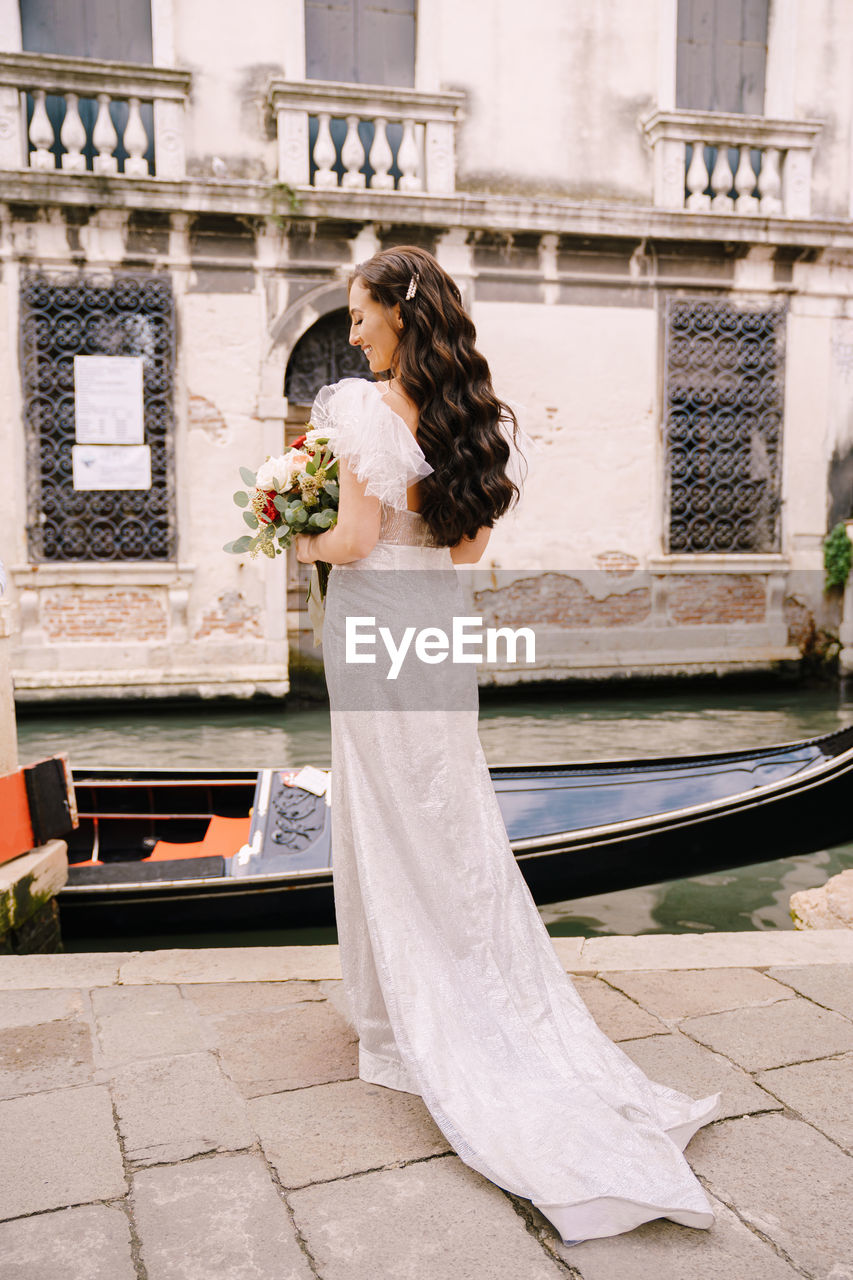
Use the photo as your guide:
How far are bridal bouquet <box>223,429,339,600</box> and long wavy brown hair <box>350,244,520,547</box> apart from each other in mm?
191

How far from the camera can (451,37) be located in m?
8.62

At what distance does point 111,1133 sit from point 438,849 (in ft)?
2.49

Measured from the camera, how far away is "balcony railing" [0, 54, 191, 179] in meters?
7.84

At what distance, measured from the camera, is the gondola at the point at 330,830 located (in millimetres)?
3596

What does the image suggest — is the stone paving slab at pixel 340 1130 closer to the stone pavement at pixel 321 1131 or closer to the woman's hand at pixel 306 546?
the stone pavement at pixel 321 1131

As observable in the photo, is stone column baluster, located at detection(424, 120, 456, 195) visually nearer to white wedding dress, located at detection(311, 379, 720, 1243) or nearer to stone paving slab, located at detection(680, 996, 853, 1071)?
white wedding dress, located at detection(311, 379, 720, 1243)

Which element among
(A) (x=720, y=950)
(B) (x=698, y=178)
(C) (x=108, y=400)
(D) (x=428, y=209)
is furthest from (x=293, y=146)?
(A) (x=720, y=950)

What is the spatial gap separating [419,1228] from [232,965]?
1.21 meters

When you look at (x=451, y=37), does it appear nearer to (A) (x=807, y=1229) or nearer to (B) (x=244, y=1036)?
(B) (x=244, y=1036)

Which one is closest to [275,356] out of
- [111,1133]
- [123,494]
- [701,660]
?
[123,494]

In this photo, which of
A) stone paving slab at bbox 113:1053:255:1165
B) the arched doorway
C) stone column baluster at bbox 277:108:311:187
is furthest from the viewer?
the arched doorway

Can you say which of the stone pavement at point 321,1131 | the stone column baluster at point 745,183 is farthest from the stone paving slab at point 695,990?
the stone column baluster at point 745,183

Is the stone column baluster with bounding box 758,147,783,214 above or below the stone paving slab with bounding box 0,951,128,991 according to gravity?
above

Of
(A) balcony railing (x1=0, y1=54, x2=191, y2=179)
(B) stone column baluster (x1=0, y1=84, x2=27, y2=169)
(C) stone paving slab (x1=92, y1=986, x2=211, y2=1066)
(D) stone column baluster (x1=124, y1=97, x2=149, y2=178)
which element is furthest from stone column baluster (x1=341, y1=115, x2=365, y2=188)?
(C) stone paving slab (x1=92, y1=986, x2=211, y2=1066)
